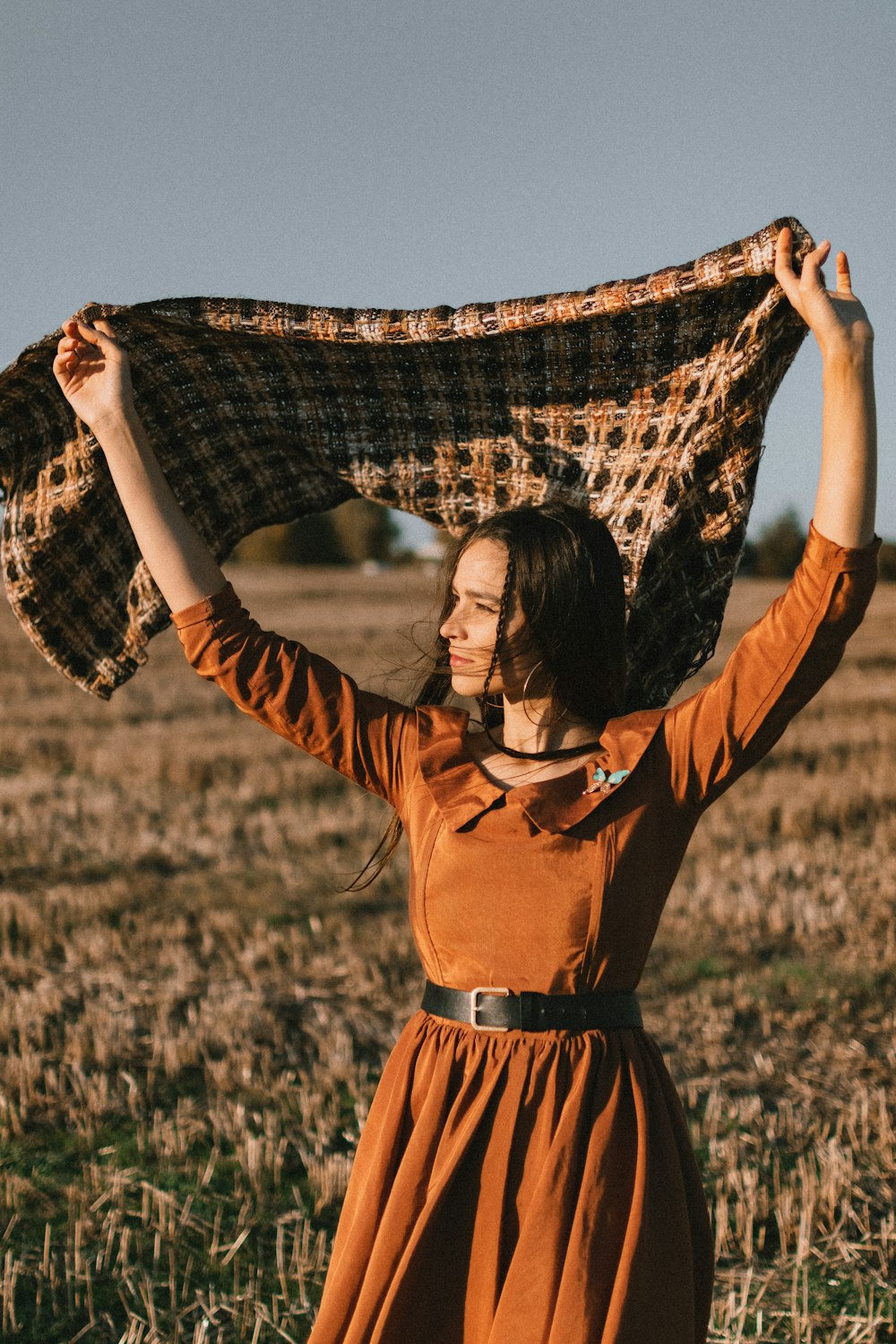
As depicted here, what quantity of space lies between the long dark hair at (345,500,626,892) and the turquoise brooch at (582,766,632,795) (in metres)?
0.16

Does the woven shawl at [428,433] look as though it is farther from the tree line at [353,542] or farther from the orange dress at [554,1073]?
the tree line at [353,542]

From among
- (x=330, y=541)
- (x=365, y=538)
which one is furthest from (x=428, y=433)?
(x=365, y=538)

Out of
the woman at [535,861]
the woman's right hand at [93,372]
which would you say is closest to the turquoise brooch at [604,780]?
the woman at [535,861]

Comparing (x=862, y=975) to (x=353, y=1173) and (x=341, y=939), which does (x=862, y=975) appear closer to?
(x=341, y=939)

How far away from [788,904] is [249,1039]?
3666 mm

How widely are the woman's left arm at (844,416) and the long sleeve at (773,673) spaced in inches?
1.7

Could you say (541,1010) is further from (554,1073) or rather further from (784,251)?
(784,251)

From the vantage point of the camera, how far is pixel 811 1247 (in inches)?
150

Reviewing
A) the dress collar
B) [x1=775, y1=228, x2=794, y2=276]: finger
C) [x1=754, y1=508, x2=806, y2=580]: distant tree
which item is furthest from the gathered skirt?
[x1=754, y1=508, x2=806, y2=580]: distant tree

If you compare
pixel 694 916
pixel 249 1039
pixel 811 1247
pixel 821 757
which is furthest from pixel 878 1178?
pixel 821 757

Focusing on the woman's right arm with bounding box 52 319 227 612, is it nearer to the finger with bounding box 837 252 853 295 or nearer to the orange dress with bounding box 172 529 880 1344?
the orange dress with bounding box 172 529 880 1344

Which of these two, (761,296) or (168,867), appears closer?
(761,296)

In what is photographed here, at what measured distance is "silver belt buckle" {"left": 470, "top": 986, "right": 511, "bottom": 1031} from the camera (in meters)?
2.21

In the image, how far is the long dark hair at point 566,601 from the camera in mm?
2350
